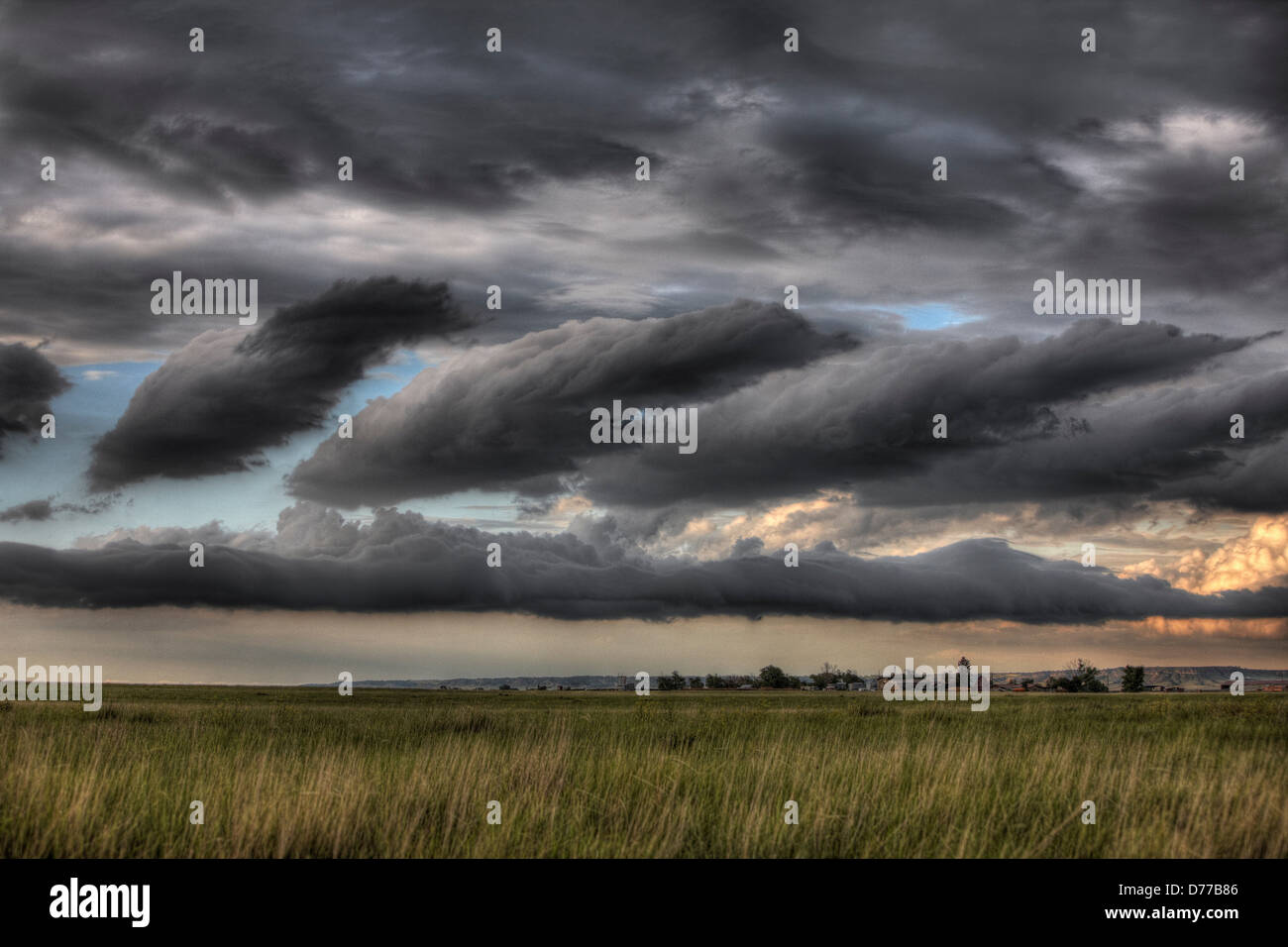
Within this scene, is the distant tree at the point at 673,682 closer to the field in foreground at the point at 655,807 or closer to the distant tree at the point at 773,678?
the distant tree at the point at 773,678

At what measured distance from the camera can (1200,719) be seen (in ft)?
125

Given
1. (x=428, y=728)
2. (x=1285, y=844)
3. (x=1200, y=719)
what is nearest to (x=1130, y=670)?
(x=1200, y=719)

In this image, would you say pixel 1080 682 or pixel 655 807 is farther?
pixel 1080 682

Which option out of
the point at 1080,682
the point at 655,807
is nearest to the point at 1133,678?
the point at 1080,682

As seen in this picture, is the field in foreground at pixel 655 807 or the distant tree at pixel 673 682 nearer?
the field in foreground at pixel 655 807

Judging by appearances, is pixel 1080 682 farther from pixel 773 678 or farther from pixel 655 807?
pixel 655 807

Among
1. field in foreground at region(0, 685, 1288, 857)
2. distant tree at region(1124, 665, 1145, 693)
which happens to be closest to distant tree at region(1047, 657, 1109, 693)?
distant tree at region(1124, 665, 1145, 693)

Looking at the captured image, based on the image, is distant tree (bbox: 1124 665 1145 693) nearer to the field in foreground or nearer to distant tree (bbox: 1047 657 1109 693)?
Answer: distant tree (bbox: 1047 657 1109 693)

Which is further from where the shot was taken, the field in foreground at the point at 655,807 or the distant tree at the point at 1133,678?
the distant tree at the point at 1133,678

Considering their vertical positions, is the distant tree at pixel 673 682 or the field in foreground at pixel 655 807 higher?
the field in foreground at pixel 655 807

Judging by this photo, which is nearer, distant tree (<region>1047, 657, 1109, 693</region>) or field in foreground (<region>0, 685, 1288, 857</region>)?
field in foreground (<region>0, 685, 1288, 857</region>)

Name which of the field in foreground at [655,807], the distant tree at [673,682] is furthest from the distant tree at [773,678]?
the field in foreground at [655,807]
